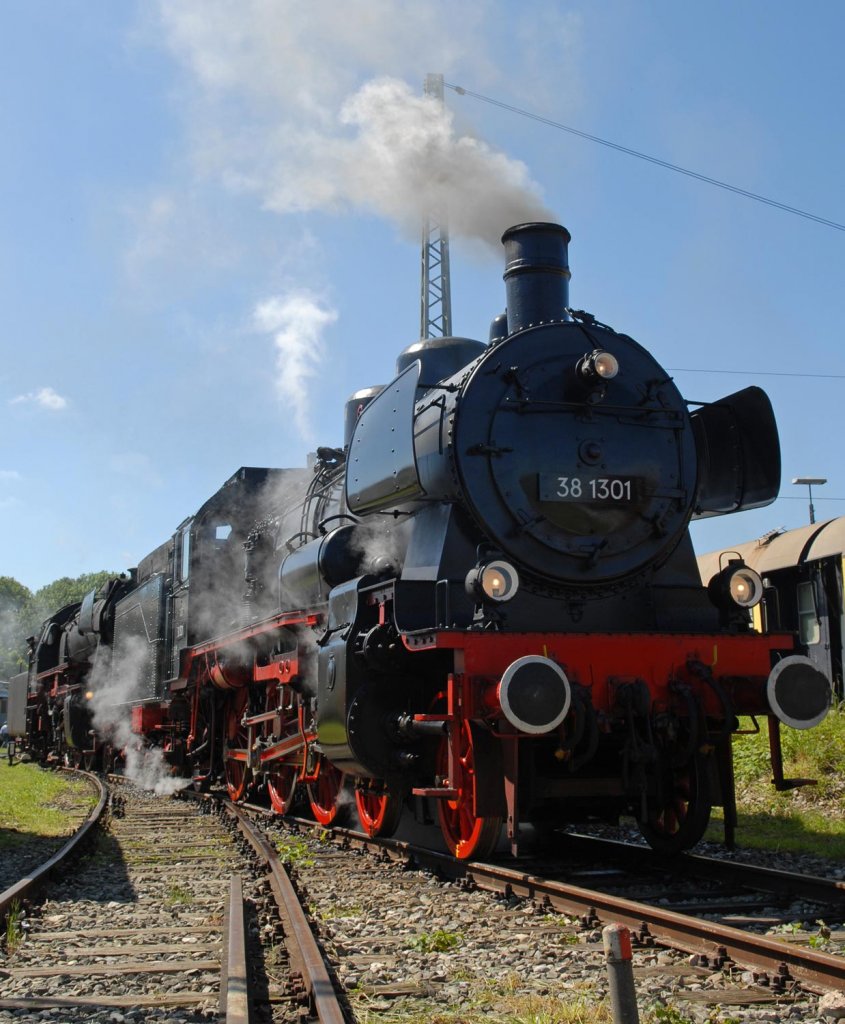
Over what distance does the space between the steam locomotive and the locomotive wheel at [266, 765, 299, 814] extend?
0.94 m

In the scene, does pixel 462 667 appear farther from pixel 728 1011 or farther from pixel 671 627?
pixel 728 1011

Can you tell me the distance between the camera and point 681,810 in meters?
6.41

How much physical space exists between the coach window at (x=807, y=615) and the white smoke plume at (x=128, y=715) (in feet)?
26.4

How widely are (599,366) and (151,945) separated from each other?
3802mm

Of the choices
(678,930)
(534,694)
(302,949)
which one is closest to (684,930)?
(678,930)

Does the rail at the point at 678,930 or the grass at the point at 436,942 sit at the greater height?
the rail at the point at 678,930

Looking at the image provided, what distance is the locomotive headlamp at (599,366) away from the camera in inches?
240

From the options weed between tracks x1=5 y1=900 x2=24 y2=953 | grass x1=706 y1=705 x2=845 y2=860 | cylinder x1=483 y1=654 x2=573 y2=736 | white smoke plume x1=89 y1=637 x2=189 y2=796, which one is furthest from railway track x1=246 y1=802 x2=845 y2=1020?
white smoke plume x1=89 y1=637 x2=189 y2=796

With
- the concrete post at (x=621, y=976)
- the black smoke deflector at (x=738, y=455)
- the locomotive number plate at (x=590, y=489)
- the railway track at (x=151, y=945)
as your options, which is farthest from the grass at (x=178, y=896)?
the black smoke deflector at (x=738, y=455)

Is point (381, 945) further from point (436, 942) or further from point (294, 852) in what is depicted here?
point (294, 852)

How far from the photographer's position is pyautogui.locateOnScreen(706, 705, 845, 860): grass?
776cm

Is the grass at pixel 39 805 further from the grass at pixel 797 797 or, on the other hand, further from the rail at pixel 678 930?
the grass at pixel 797 797

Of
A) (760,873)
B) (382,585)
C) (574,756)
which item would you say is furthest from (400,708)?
(760,873)

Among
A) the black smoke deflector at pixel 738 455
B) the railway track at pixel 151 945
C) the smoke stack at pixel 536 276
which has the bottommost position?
the railway track at pixel 151 945
